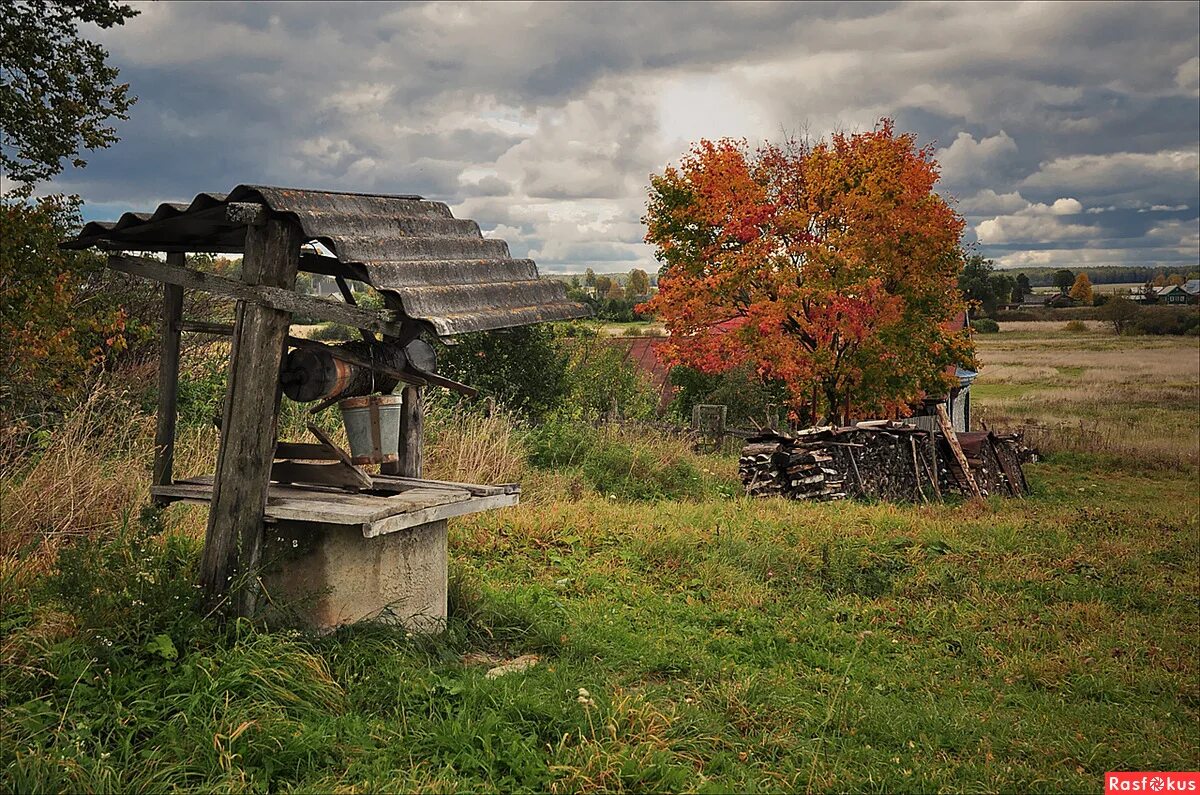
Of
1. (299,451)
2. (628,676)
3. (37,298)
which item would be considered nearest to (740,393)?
(37,298)

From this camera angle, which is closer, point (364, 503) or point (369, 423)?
point (364, 503)

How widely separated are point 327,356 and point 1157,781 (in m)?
5.70

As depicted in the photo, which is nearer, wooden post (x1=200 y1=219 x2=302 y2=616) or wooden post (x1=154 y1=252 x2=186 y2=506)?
wooden post (x1=200 y1=219 x2=302 y2=616)

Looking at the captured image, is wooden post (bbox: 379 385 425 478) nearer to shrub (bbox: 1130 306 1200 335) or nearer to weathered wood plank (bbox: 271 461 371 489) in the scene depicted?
weathered wood plank (bbox: 271 461 371 489)

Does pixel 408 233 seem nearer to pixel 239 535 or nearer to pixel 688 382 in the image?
pixel 239 535

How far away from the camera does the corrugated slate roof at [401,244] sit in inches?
198

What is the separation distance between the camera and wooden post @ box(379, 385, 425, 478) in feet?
21.4

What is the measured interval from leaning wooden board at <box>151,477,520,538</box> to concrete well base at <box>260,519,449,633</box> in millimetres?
126

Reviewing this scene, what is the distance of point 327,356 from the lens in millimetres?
5473

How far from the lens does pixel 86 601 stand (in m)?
4.93

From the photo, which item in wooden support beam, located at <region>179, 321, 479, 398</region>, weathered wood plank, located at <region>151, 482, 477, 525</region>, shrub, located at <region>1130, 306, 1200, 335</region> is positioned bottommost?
weathered wood plank, located at <region>151, 482, 477, 525</region>

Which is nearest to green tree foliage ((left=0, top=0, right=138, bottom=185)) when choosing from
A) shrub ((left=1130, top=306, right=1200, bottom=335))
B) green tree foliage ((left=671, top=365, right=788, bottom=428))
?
green tree foliage ((left=671, top=365, right=788, bottom=428))

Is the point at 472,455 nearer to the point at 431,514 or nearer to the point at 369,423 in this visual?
the point at 369,423

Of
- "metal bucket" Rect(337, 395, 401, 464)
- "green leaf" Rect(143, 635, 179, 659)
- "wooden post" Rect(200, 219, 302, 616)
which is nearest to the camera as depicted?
"green leaf" Rect(143, 635, 179, 659)
